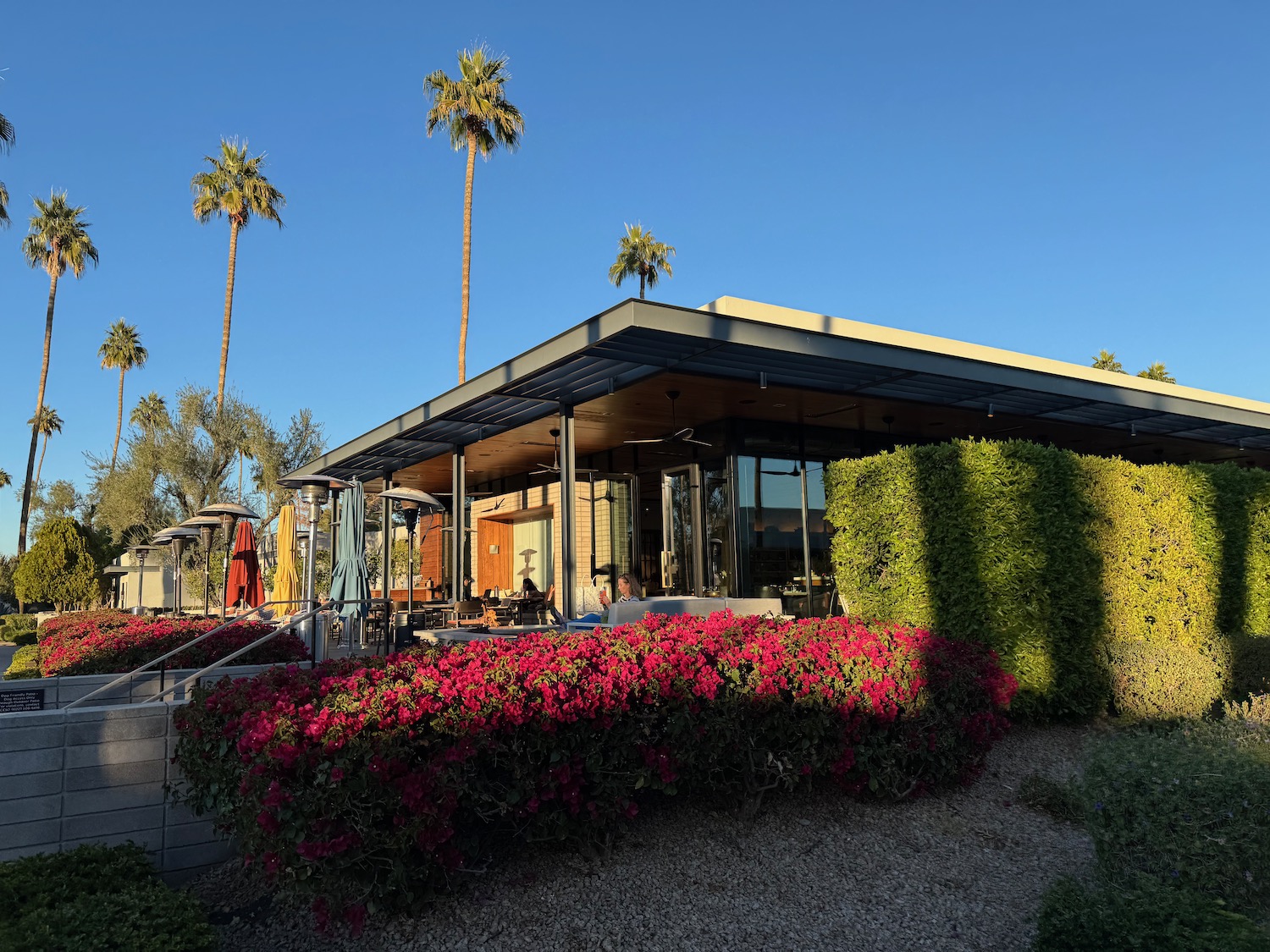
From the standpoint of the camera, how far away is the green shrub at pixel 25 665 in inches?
378

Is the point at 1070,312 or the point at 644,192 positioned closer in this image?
the point at 1070,312

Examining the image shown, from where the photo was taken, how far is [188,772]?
4.11 metres

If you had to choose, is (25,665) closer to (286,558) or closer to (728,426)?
(286,558)

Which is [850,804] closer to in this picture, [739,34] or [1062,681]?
[1062,681]

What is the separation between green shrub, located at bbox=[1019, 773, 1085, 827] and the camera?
524 cm

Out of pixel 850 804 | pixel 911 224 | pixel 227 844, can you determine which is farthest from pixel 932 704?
pixel 911 224

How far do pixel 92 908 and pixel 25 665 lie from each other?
8958 millimetres

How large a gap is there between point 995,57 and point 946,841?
14.0 meters

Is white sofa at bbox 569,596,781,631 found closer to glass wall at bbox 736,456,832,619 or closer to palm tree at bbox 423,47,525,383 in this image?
glass wall at bbox 736,456,832,619

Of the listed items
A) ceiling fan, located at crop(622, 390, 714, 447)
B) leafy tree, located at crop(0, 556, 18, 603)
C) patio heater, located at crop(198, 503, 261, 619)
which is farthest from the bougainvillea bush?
leafy tree, located at crop(0, 556, 18, 603)

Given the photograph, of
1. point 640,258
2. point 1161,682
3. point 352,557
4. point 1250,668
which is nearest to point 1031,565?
→ point 1161,682

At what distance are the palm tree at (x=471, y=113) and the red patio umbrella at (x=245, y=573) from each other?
9491mm

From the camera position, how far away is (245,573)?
508 inches

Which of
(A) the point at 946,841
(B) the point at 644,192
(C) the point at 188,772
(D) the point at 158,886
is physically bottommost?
(A) the point at 946,841
